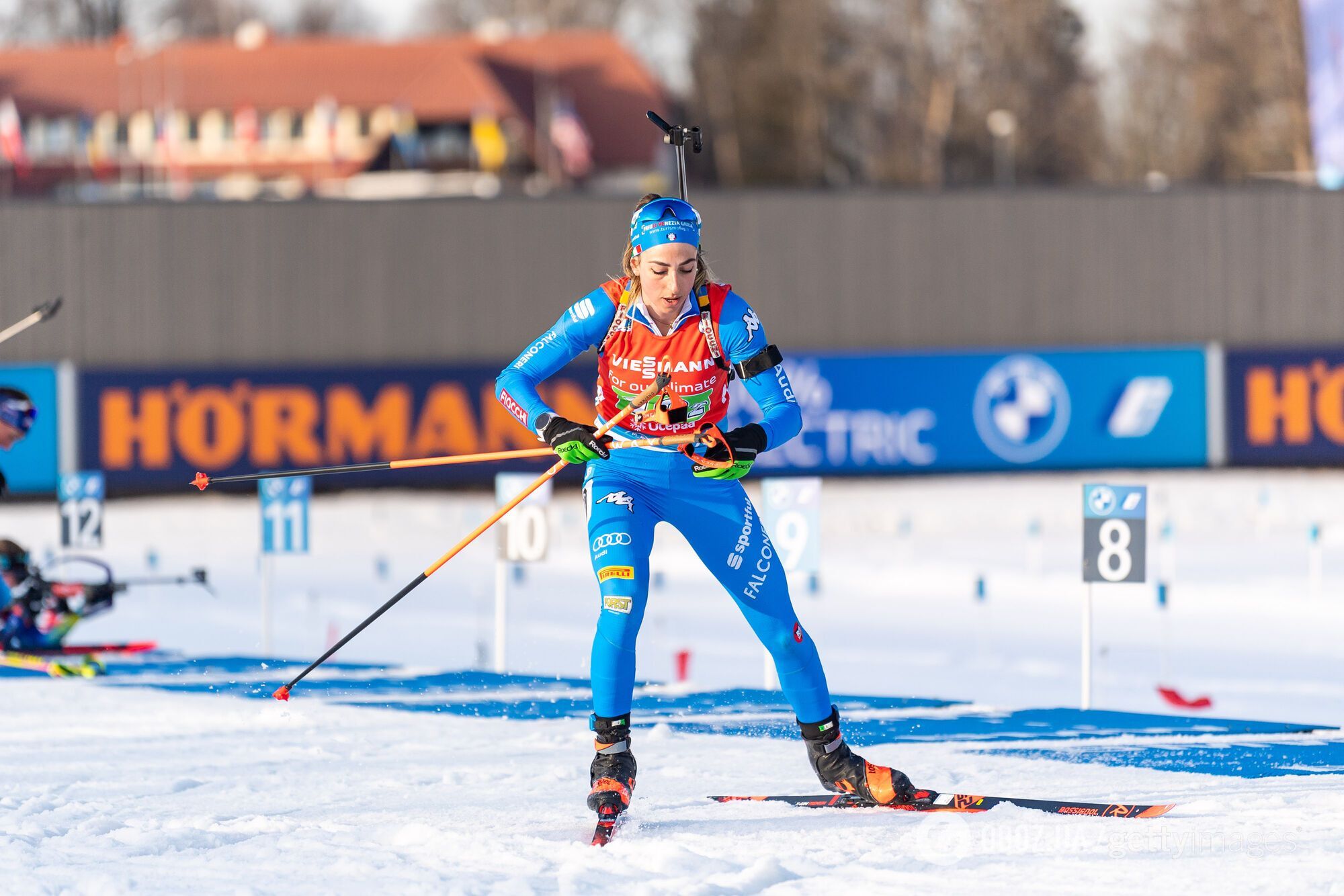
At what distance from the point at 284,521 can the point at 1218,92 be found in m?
48.0

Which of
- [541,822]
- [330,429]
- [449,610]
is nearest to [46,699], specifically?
[541,822]

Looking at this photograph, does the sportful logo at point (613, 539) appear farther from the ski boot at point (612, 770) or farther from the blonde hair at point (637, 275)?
the blonde hair at point (637, 275)

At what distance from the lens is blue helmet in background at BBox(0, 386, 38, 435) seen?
9141 millimetres

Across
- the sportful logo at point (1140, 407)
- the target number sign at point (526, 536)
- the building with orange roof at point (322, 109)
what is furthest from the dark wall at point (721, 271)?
the building with orange roof at point (322, 109)

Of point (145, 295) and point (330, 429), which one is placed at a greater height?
point (145, 295)

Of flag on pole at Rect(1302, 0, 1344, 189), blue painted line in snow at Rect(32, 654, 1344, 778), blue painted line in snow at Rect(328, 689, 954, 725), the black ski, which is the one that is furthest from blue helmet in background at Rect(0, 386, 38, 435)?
flag on pole at Rect(1302, 0, 1344, 189)

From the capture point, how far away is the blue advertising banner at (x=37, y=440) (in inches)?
822

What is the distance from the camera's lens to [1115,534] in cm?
903

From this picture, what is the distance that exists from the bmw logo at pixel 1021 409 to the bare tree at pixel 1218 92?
26902mm

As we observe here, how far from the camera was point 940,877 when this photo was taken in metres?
4.93

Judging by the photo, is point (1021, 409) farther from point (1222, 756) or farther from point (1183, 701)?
point (1222, 756)

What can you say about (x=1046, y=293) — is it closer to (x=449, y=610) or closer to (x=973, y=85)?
(x=449, y=610)

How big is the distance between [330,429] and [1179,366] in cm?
1057

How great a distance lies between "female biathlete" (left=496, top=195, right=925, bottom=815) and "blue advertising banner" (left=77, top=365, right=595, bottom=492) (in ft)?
48.7
